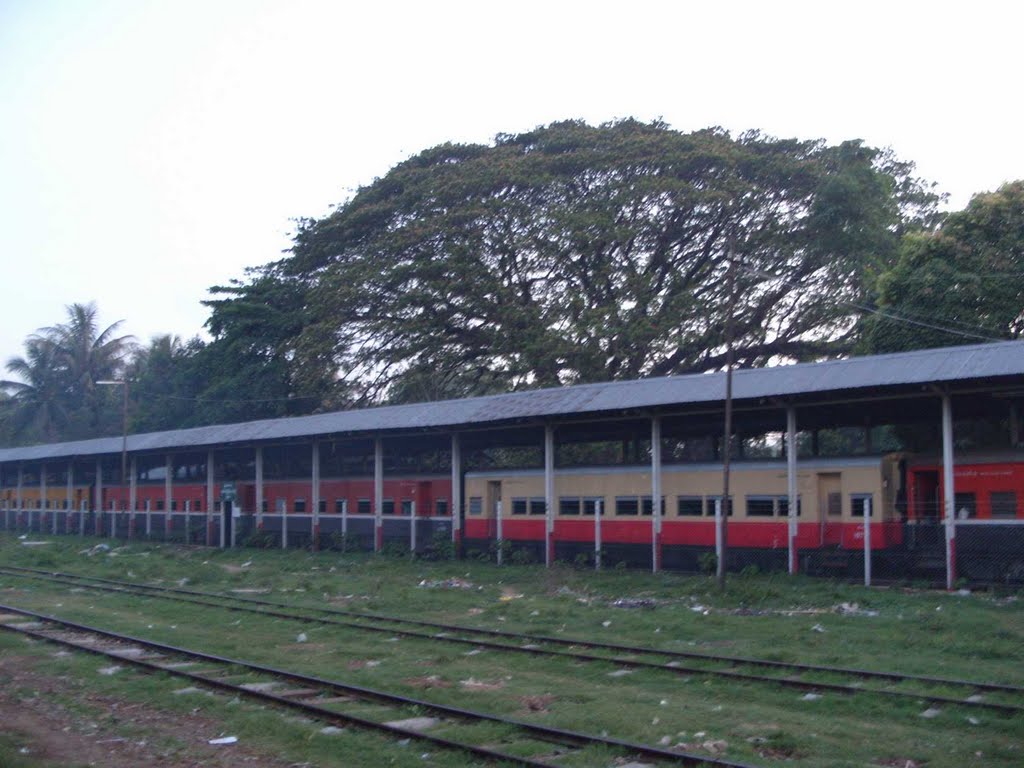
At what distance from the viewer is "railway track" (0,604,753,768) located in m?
9.58

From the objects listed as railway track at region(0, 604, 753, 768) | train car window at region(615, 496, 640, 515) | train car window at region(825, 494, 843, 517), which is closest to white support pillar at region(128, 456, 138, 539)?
train car window at region(615, 496, 640, 515)

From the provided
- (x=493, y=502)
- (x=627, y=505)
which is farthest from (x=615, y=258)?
(x=627, y=505)

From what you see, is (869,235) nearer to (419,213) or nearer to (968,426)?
(968,426)

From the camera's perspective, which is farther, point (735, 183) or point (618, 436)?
point (735, 183)

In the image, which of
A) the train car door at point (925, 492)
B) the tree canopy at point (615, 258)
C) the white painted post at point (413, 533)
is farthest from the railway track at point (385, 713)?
the tree canopy at point (615, 258)

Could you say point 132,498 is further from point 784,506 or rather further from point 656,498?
point 784,506

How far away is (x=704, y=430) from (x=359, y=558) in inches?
475

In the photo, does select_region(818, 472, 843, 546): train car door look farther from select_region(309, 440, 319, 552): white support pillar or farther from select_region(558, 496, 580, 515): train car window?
select_region(309, 440, 319, 552): white support pillar

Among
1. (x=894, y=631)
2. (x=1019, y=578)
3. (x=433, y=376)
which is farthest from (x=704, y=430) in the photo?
(x=433, y=376)

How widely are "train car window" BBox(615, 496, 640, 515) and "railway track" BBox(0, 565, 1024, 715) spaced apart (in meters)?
10.0

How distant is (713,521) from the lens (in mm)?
26547

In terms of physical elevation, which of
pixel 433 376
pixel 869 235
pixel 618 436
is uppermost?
pixel 869 235

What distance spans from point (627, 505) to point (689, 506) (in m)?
2.07

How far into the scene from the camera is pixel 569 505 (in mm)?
30344
